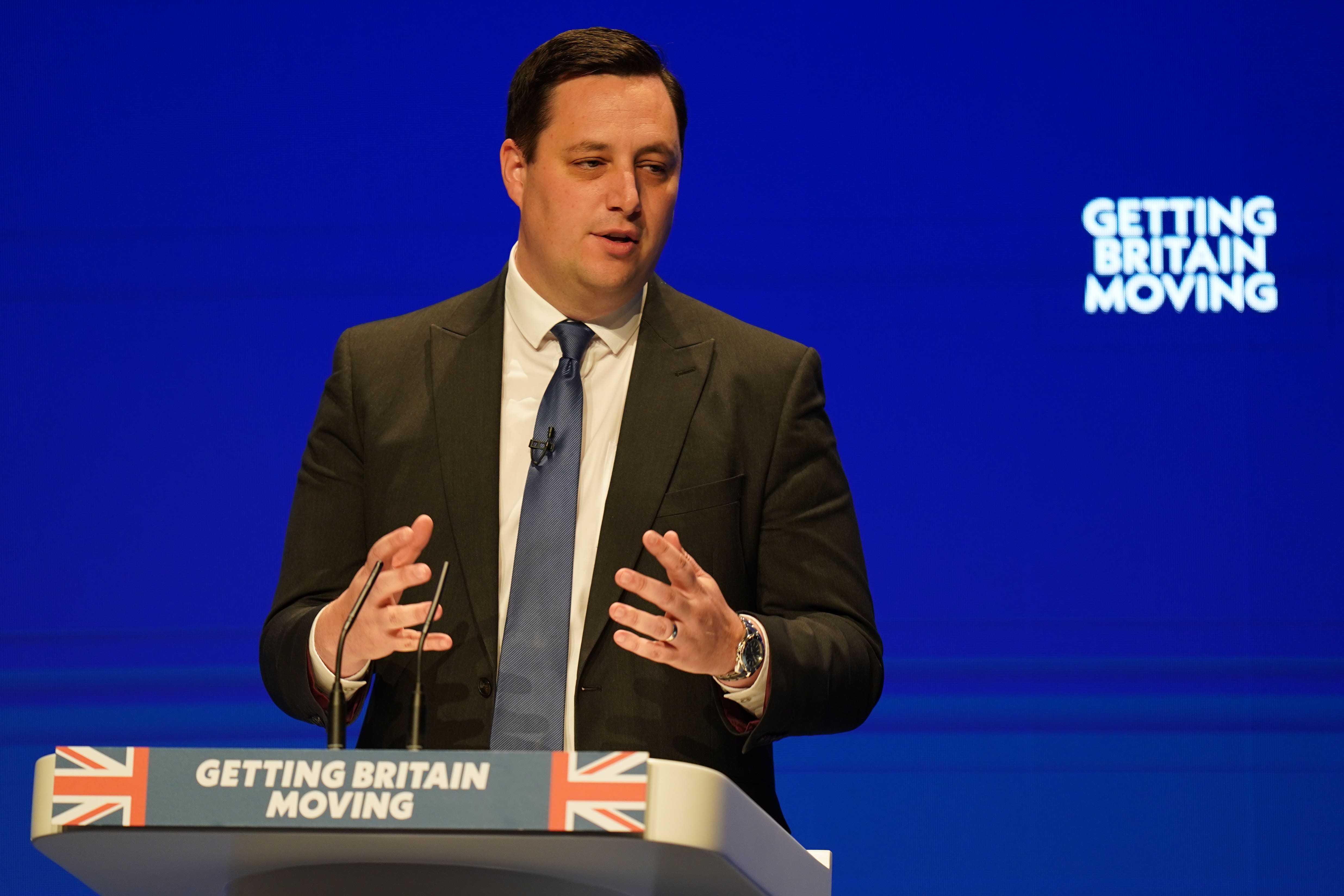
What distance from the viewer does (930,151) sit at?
11.6ft

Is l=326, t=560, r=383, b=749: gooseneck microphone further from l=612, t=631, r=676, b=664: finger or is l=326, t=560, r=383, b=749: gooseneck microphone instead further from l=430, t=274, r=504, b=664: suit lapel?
l=430, t=274, r=504, b=664: suit lapel

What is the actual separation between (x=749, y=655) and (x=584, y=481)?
1.46 feet

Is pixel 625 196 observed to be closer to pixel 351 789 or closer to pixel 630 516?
pixel 630 516

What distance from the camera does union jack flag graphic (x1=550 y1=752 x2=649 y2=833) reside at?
3.67ft

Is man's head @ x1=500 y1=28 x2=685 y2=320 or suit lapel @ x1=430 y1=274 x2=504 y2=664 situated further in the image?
man's head @ x1=500 y1=28 x2=685 y2=320

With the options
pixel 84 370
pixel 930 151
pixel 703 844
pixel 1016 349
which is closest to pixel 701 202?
pixel 930 151

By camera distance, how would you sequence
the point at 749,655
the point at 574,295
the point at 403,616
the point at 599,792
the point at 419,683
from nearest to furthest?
1. the point at 599,792
2. the point at 419,683
3. the point at 403,616
4. the point at 749,655
5. the point at 574,295

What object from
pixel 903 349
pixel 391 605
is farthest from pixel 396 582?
pixel 903 349

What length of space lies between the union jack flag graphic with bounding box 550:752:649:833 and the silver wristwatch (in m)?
0.60

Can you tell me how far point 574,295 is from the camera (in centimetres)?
218

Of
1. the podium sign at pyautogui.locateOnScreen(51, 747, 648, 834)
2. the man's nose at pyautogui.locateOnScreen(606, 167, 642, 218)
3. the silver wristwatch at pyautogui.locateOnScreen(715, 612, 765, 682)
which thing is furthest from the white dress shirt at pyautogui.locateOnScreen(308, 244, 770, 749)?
the podium sign at pyautogui.locateOnScreen(51, 747, 648, 834)

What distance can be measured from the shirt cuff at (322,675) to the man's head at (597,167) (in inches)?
24.6

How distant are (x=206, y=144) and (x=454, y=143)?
625 mm

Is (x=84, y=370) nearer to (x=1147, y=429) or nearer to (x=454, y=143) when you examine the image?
(x=454, y=143)
